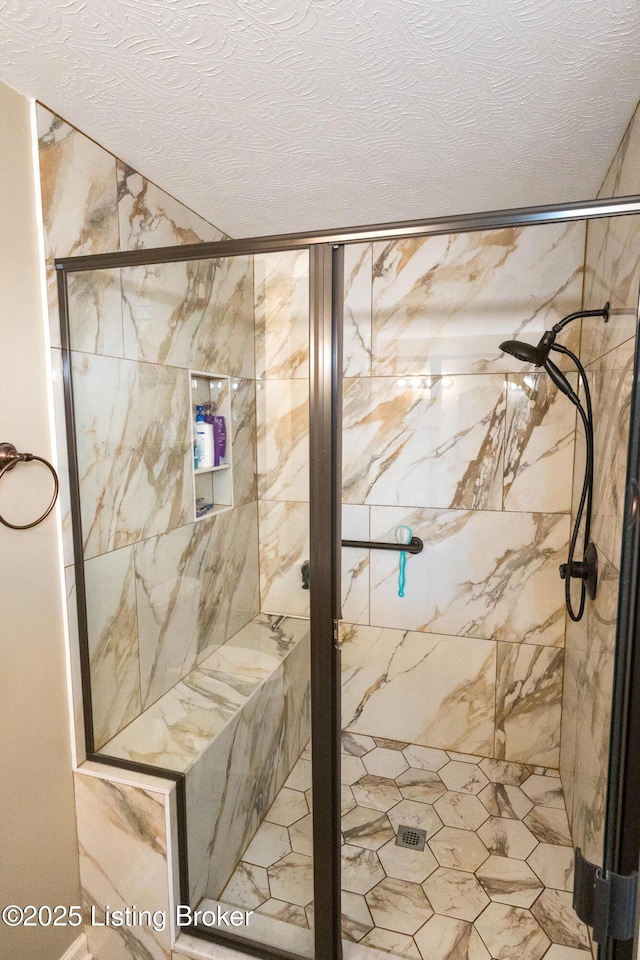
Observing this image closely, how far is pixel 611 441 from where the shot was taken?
1414 millimetres

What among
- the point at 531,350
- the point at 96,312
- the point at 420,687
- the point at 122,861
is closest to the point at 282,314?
the point at 96,312

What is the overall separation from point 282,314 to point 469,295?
1110 mm

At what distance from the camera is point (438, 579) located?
89.1 inches

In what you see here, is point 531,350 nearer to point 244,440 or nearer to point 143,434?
point 244,440

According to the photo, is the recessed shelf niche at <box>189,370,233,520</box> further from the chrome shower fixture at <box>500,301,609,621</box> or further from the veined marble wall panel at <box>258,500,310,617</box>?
the chrome shower fixture at <box>500,301,609,621</box>

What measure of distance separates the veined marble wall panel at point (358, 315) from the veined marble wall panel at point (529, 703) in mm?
1341

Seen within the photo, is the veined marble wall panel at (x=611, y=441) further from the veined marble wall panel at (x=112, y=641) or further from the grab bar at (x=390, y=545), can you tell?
the veined marble wall panel at (x=112, y=641)

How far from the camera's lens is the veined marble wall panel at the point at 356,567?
234cm

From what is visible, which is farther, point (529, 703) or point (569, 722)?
point (529, 703)

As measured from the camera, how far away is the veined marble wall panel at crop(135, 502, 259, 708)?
5.30ft

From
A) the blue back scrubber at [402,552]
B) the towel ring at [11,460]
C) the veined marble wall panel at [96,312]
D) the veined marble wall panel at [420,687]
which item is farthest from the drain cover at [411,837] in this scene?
the veined marble wall panel at [96,312]

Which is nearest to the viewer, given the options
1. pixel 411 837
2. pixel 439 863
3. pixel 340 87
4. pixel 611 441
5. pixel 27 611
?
pixel 340 87

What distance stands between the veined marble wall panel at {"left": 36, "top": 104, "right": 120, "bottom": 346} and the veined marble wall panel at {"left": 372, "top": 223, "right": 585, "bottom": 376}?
1.11 m

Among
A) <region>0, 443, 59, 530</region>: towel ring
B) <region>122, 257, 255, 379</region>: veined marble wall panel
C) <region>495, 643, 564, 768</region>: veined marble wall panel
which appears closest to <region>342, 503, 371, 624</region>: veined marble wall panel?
<region>495, 643, 564, 768</region>: veined marble wall panel
